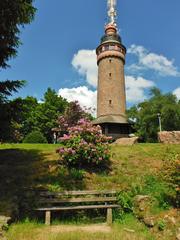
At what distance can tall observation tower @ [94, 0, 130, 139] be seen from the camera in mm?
34062

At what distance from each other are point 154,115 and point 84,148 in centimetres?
2282

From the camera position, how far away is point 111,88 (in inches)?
1377

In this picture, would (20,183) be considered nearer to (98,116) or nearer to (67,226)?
(67,226)

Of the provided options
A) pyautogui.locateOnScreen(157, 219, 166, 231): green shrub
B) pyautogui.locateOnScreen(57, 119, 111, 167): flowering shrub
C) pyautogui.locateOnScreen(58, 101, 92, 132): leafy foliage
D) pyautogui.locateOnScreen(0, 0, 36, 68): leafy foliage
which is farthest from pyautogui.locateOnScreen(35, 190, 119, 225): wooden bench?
pyautogui.locateOnScreen(58, 101, 92, 132): leafy foliage

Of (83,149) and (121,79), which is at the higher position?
(121,79)

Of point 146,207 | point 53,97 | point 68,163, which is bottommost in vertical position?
point 146,207

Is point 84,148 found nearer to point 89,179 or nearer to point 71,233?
point 89,179

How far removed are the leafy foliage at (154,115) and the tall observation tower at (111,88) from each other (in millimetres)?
2025

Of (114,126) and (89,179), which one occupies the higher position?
(114,126)

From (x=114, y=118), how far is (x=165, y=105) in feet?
23.2

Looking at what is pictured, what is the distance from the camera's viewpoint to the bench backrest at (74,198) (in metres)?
7.26

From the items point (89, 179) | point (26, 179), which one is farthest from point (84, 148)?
point (26, 179)

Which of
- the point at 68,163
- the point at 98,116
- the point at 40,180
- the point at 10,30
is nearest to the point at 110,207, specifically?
the point at 40,180

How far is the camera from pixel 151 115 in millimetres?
31812
